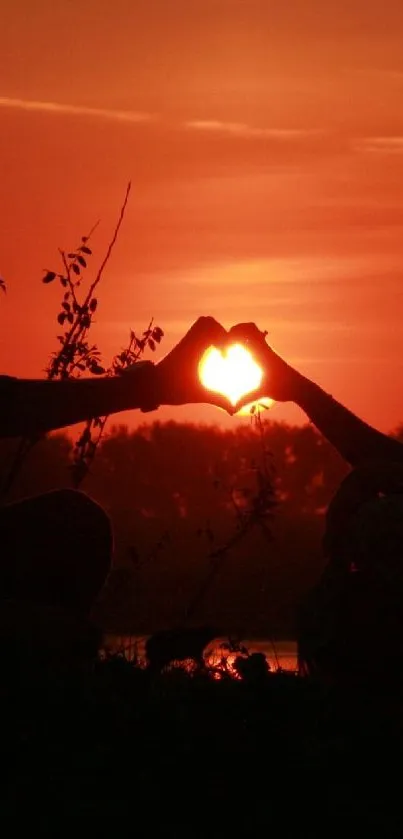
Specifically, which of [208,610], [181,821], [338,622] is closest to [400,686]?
[338,622]

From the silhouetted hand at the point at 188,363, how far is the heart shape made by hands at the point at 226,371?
4 cm

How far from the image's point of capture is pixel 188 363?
8469 millimetres

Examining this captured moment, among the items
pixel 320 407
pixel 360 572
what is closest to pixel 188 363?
pixel 320 407

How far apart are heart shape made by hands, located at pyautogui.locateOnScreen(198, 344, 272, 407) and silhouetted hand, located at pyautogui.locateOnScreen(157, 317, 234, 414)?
4 cm

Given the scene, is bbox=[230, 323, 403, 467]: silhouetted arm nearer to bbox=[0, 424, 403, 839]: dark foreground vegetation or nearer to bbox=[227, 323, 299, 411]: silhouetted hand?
bbox=[227, 323, 299, 411]: silhouetted hand

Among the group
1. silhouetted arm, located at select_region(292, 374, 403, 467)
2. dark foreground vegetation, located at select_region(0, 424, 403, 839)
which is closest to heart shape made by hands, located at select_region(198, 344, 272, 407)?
silhouetted arm, located at select_region(292, 374, 403, 467)

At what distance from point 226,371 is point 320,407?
1.92 ft

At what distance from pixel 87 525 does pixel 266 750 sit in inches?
83.7

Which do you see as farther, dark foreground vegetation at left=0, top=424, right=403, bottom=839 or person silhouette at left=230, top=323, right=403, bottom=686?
person silhouette at left=230, top=323, right=403, bottom=686

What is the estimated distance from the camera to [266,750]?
21.9 feet

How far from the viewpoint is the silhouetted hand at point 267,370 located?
8602 millimetres

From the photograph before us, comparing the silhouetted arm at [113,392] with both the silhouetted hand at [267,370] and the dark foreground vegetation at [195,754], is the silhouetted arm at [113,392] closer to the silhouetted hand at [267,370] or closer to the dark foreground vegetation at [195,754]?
the silhouetted hand at [267,370]

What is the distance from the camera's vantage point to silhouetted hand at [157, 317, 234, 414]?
839 centimetres

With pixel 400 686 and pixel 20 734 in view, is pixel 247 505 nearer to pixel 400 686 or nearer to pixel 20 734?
pixel 400 686
